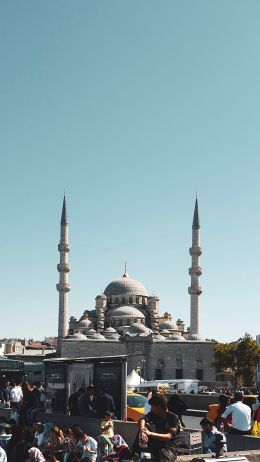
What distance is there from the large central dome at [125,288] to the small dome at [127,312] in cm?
299

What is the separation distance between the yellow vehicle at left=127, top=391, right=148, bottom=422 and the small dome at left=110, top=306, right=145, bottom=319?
5065 cm

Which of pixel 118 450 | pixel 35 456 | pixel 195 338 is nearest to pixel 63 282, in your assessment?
pixel 195 338

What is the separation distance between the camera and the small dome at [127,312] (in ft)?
219

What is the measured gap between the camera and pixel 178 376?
5872 centimetres

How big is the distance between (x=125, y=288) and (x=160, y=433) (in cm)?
6631

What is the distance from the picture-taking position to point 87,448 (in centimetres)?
992

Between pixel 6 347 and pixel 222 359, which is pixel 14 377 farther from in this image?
pixel 6 347

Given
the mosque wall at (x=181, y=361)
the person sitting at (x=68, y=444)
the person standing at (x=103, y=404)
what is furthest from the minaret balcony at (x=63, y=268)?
the person sitting at (x=68, y=444)

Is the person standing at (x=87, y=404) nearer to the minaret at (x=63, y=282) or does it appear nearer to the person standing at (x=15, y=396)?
the person standing at (x=15, y=396)

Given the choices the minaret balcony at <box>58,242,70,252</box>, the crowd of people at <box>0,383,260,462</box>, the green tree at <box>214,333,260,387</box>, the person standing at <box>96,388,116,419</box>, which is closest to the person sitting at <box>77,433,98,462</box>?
the crowd of people at <box>0,383,260,462</box>

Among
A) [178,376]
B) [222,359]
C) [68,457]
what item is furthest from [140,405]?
[178,376]

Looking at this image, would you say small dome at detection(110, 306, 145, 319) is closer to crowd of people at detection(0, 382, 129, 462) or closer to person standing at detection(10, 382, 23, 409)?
person standing at detection(10, 382, 23, 409)

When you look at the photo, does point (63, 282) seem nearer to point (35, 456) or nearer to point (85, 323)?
point (85, 323)

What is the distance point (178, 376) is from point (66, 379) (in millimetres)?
45894
